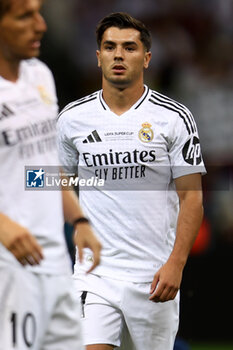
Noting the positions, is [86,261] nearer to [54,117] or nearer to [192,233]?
[192,233]

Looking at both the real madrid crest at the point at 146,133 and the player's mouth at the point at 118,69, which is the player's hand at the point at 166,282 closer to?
the real madrid crest at the point at 146,133

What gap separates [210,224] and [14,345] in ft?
18.8

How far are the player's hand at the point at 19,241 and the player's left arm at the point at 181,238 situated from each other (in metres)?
1.53

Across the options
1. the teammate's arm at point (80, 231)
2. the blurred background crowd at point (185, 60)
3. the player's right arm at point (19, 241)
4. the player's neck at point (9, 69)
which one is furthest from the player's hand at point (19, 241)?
the blurred background crowd at point (185, 60)

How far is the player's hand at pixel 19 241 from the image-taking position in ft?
10.9

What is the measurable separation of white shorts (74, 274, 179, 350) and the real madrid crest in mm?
778

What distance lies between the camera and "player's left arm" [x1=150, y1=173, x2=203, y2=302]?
4.79 meters

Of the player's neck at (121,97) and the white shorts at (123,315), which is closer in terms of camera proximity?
the white shorts at (123,315)

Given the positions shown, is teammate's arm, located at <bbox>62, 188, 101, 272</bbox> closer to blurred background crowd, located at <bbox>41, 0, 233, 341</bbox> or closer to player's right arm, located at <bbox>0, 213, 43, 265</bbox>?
player's right arm, located at <bbox>0, 213, 43, 265</bbox>

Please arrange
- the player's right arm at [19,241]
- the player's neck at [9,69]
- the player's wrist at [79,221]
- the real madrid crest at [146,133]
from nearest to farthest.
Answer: the player's right arm at [19,241], the player's neck at [9,69], the player's wrist at [79,221], the real madrid crest at [146,133]

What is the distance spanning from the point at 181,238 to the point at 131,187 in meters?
0.42

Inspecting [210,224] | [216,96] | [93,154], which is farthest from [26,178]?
[216,96]

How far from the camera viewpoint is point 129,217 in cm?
504

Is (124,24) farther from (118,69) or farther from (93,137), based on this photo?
(93,137)
